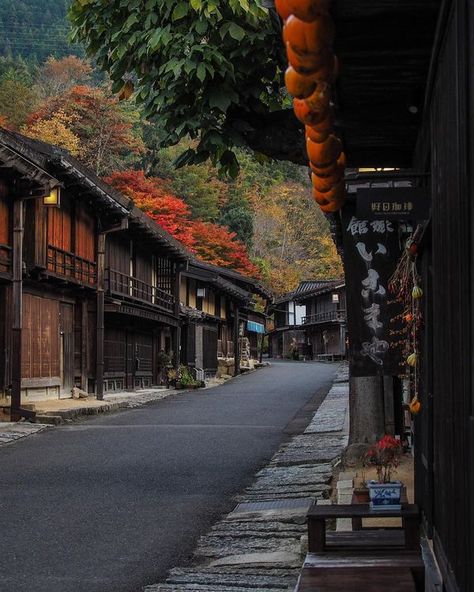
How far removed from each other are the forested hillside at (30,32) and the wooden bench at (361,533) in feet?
293

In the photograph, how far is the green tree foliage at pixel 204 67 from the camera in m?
9.93

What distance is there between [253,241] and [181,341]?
115ft

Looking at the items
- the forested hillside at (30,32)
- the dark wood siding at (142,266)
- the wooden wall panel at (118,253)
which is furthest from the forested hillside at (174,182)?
the dark wood siding at (142,266)

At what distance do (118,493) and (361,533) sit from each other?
5534mm

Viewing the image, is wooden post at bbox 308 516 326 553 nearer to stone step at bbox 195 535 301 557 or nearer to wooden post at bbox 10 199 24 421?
stone step at bbox 195 535 301 557

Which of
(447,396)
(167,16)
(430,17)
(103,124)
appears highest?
(103,124)

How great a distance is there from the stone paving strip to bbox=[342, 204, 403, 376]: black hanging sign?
31.0 ft

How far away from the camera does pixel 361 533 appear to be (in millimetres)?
6637

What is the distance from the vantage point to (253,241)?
80.1 m

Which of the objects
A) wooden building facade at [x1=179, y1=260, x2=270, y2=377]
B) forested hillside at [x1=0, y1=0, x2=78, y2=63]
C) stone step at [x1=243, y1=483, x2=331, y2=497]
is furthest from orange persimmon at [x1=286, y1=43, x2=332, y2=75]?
forested hillside at [x1=0, y1=0, x2=78, y2=63]

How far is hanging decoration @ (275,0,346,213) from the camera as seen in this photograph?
12.1 feet

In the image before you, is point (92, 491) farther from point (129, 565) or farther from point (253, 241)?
point (253, 241)

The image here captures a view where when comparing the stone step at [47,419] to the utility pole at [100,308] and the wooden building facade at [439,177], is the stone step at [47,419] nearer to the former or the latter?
the utility pole at [100,308]

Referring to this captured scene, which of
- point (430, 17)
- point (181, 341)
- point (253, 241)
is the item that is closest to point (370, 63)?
point (430, 17)
